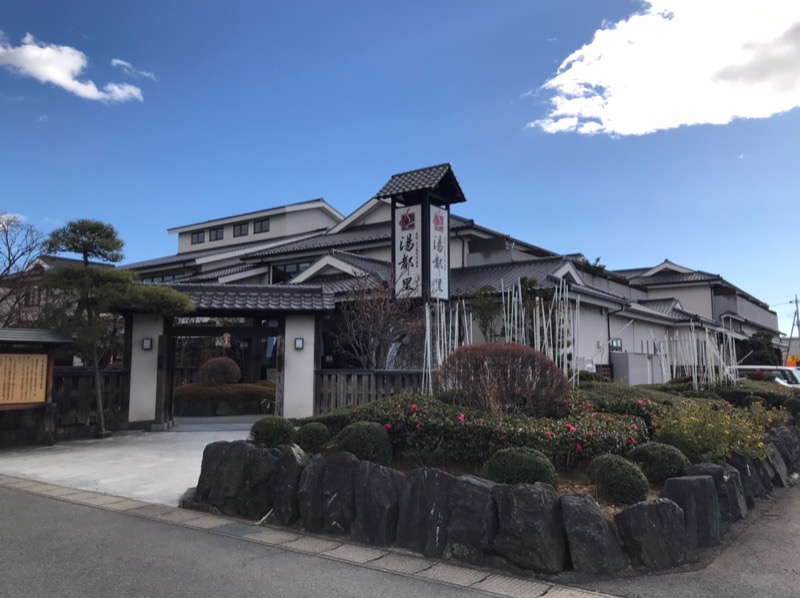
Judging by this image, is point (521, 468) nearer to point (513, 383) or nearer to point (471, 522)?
point (471, 522)

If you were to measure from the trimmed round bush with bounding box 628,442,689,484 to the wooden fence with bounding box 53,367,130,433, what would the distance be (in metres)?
11.3

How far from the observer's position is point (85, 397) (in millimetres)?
12719

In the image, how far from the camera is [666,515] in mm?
4898

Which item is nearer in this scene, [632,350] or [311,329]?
[311,329]

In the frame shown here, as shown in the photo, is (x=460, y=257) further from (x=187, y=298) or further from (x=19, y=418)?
(x=19, y=418)

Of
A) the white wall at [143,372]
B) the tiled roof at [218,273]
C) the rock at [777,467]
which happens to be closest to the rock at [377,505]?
the rock at [777,467]

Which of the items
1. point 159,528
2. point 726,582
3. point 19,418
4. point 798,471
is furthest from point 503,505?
point 19,418

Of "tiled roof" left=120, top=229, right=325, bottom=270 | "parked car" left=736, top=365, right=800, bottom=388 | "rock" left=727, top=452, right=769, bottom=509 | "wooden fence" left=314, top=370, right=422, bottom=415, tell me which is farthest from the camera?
"tiled roof" left=120, top=229, right=325, bottom=270

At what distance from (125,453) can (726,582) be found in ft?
31.5

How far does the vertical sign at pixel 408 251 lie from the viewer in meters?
16.7

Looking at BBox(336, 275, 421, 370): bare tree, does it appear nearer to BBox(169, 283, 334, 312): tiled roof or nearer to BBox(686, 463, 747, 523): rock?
BBox(169, 283, 334, 312): tiled roof

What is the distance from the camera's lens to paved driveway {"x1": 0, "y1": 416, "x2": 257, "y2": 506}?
794 cm

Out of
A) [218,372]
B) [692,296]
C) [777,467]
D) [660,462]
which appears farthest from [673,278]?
[660,462]

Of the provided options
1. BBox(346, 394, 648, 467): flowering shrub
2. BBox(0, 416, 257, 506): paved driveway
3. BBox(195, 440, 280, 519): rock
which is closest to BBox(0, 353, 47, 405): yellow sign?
BBox(0, 416, 257, 506): paved driveway
